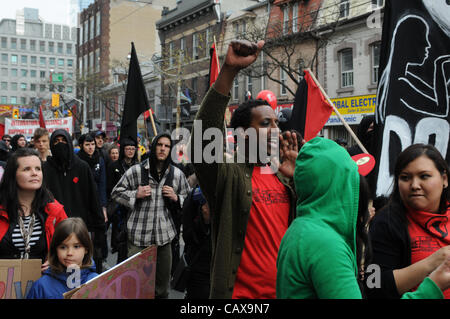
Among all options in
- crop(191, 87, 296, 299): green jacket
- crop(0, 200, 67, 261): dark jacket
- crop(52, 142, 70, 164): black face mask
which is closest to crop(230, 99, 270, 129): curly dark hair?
crop(191, 87, 296, 299): green jacket

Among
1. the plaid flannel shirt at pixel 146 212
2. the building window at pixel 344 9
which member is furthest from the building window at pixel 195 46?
the plaid flannel shirt at pixel 146 212

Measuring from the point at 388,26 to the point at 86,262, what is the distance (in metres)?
3.01

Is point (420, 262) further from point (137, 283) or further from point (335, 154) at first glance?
point (137, 283)

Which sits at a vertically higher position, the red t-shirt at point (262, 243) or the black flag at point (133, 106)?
the black flag at point (133, 106)

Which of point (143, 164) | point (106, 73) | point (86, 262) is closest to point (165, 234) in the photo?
point (143, 164)

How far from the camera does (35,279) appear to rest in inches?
112

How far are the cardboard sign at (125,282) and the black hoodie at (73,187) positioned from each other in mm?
2717

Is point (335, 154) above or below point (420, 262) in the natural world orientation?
above

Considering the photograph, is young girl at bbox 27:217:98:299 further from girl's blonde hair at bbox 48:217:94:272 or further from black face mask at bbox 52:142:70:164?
black face mask at bbox 52:142:70:164

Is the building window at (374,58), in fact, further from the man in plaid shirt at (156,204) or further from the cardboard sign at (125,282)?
the cardboard sign at (125,282)

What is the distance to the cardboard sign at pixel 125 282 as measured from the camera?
2.02 m

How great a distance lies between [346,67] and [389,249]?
67.1 feet

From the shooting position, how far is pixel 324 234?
5.36 feet

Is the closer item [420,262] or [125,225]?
[420,262]
